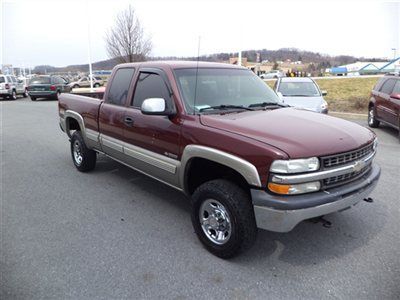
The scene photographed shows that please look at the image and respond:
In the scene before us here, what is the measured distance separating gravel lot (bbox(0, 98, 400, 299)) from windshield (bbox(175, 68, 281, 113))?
4.84 feet

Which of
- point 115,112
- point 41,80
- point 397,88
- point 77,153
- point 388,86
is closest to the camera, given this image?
point 115,112

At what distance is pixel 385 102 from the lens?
30.2 feet

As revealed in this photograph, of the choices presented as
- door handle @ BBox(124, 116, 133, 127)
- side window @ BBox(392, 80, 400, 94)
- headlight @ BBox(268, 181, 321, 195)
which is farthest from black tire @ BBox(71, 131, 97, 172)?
side window @ BBox(392, 80, 400, 94)

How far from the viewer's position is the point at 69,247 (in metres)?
3.49

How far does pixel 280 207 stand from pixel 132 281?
1.42 metres

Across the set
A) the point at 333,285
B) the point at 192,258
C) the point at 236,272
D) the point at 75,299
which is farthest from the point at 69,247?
the point at 333,285

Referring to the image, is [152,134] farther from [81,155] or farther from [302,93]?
[302,93]

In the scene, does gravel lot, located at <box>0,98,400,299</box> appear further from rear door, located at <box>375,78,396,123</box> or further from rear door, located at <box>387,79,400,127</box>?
rear door, located at <box>375,78,396,123</box>

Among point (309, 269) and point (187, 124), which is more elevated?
point (187, 124)

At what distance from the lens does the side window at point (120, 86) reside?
4668mm

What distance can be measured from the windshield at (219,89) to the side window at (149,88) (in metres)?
0.24

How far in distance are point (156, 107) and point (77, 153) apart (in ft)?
10.6

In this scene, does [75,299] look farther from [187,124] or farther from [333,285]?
[333,285]

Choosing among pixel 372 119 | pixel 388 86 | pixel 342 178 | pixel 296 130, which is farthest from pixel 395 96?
pixel 296 130
